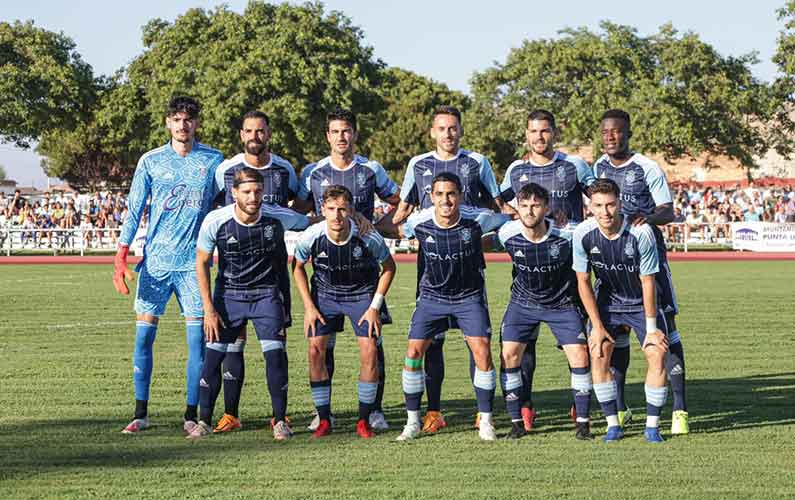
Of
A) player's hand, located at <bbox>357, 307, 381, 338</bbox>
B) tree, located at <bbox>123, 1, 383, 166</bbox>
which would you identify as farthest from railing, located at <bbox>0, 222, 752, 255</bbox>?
player's hand, located at <bbox>357, 307, 381, 338</bbox>

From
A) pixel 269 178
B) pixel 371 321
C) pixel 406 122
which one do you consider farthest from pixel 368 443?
pixel 406 122

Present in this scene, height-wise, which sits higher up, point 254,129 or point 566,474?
point 254,129

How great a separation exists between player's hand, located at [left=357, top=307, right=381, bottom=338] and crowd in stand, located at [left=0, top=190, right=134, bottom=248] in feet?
92.6

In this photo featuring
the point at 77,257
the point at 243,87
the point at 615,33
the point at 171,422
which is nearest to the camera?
the point at 171,422

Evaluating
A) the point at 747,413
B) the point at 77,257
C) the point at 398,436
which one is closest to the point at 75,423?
the point at 398,436

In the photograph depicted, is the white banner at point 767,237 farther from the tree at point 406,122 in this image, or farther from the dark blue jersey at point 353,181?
the tree at point 406,122

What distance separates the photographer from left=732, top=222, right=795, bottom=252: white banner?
114 ft

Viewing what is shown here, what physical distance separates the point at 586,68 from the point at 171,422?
159ft

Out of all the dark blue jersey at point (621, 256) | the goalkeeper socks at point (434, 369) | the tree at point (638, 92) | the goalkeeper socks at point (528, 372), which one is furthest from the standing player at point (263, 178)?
the tree at point (638, 92)

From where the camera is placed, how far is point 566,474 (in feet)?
21.0

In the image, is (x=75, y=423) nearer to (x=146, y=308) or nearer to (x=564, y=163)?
(x=146, y=308)

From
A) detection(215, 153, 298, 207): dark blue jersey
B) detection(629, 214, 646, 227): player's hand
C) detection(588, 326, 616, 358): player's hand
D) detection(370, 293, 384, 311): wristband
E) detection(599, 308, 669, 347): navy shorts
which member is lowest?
detection(588, 326, 616, 358): player's hand

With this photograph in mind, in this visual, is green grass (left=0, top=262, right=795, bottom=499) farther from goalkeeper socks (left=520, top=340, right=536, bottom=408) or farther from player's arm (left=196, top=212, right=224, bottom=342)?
player's arm (left=196, top=212, right=224, bottom=342)

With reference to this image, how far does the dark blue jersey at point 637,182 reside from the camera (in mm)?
8117
